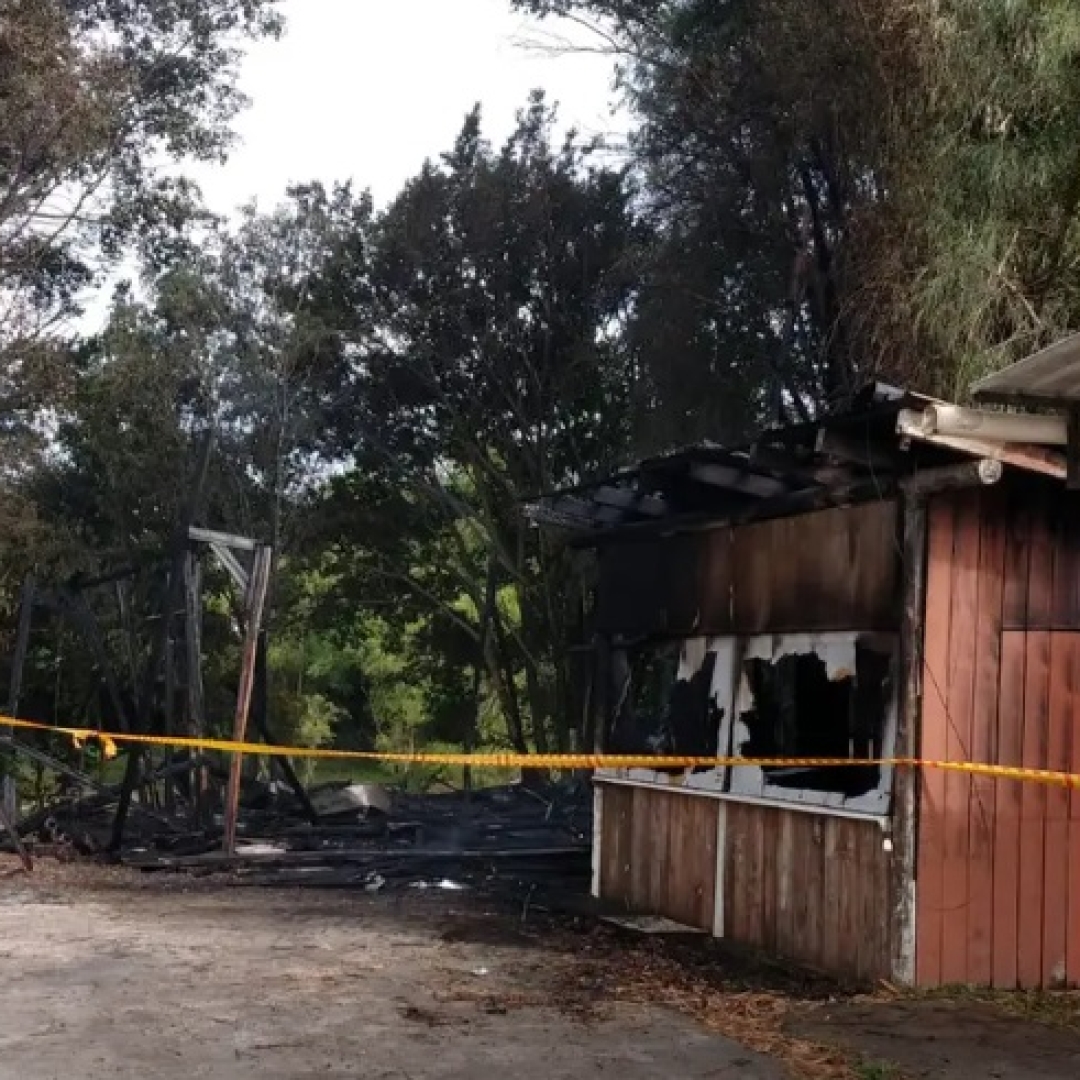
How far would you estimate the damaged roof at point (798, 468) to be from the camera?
6.95m

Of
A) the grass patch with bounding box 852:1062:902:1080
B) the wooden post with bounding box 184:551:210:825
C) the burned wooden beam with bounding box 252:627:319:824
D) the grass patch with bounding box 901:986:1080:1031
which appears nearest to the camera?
the grass patch with bounding box 852:1062:902:1080

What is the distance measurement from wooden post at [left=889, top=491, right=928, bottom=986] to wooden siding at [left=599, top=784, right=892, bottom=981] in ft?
0.30

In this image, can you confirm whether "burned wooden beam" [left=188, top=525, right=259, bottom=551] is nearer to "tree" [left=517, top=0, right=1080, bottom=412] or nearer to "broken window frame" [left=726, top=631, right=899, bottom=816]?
"broken window frame" [left=726, top=631, right=899, bottom=816]

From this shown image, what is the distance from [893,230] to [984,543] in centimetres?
479

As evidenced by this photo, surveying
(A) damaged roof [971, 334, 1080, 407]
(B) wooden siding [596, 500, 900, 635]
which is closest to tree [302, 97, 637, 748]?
(B) wooden siding [596, 500, 900, 635]

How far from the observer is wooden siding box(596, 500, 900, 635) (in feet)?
25.3

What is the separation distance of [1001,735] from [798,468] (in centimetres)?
181

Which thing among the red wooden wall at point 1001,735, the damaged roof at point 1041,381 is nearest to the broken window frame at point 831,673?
the red wooden wall at point 1001,735

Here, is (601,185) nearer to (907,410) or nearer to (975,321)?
(975,321)

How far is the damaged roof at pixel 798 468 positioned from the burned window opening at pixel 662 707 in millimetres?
984

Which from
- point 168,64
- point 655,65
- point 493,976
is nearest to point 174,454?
point 168,64

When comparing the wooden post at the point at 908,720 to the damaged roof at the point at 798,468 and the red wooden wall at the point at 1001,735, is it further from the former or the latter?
the damaged roof at the point at 798,468

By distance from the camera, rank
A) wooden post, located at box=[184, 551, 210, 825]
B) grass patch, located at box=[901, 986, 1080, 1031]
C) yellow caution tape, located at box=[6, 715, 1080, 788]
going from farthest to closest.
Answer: wooden post, located at box=[184, 551, 210, 825], yellow caution tape, located at box=[6, 715, 1080, 788], grass patch, located at box=[901, 986, 1080, 1031]

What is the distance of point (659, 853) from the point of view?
953 cm
